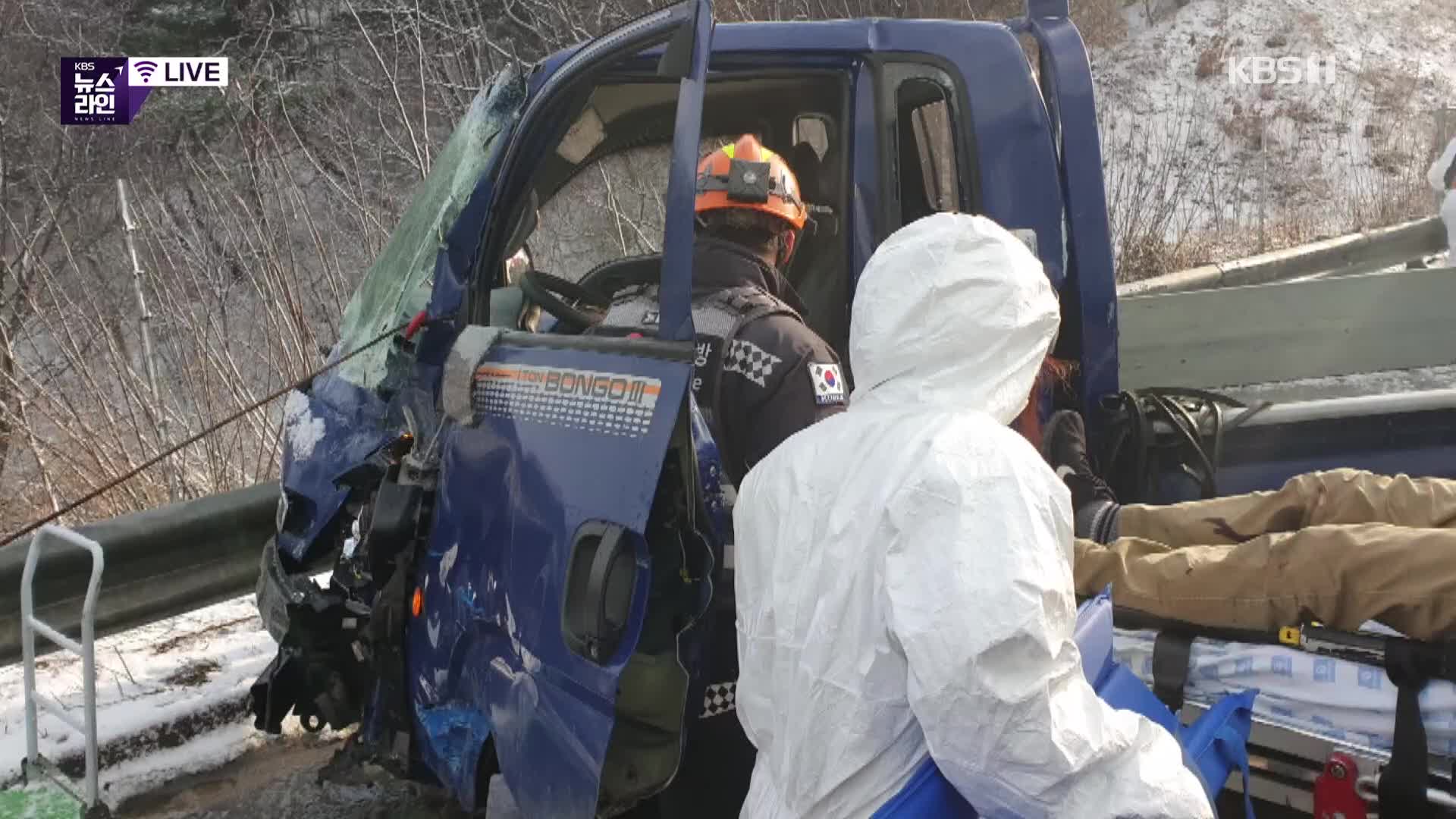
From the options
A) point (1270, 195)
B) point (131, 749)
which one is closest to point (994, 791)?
point (131, 749)

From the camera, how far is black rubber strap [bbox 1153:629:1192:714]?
2.30 m

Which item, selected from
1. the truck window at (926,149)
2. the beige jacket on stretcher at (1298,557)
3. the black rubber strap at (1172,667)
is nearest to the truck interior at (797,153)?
the truck window at (926,149)

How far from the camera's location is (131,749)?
12.8 ft

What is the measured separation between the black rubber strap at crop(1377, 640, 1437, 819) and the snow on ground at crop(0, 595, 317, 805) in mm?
3406

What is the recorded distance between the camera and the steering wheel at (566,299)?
324 cm

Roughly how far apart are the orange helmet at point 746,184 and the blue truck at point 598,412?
1.08 ft

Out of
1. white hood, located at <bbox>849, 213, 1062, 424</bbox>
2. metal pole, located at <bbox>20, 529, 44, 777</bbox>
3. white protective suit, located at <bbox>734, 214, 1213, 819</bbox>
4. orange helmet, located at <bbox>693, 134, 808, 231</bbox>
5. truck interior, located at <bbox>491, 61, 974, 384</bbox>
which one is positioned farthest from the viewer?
metal pole, located at <bbox>20, 529, 44, 777</bbox>

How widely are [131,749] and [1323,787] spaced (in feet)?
11.5

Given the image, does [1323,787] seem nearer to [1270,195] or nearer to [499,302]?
[499,302]

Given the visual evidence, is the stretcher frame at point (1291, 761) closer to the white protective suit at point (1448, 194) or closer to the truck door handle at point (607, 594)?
the truck door handle at point (607, 594)

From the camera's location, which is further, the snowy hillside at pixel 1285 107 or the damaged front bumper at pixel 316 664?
the snowy hillside at pixel 1285 107
